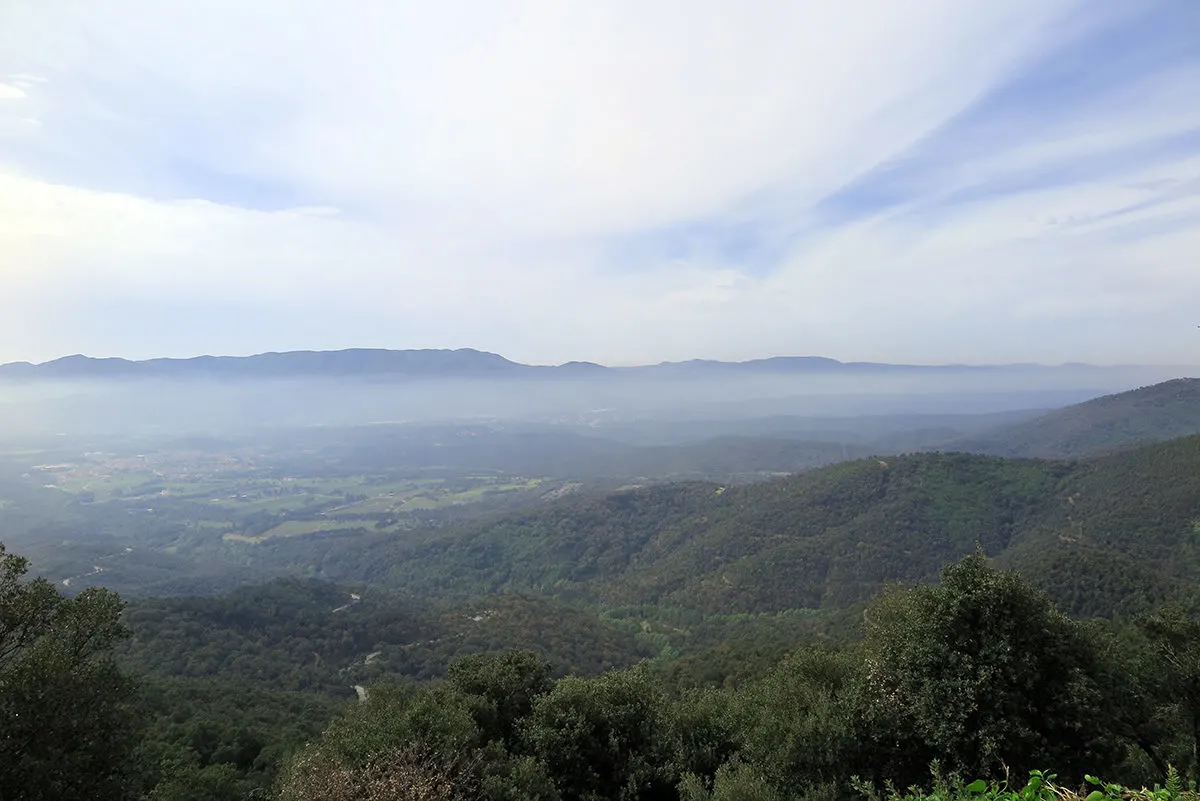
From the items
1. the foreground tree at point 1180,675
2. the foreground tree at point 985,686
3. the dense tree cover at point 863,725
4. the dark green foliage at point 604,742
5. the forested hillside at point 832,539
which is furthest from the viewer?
the forested hillside at point 832,539

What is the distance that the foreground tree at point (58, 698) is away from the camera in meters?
10.9

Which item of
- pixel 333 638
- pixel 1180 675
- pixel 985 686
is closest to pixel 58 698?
pixel 985 686

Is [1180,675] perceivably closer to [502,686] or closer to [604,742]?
[604,742]

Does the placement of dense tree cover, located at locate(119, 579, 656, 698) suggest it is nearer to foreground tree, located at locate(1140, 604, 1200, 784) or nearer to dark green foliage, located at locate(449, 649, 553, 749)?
dark green foliage, located at locate(449, 649, 553, 749)

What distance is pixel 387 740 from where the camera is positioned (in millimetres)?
13539

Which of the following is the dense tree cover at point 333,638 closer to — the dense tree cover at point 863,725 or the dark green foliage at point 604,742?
the dark green foliage at point 604,742

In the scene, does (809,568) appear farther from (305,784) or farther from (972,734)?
(305,784)

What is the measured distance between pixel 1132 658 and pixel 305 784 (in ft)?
79.8

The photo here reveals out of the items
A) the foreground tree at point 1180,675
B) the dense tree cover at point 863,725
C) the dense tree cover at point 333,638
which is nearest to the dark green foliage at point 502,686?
the dense tree cover at point 863,725

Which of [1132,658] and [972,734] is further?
[1132,658]

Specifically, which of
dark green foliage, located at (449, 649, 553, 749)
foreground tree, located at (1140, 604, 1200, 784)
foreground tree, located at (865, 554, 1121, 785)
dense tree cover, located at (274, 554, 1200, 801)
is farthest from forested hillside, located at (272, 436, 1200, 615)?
dark green foliage, located at (449, 649, 553, 749)

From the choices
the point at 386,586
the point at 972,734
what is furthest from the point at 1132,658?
the point at 386,586

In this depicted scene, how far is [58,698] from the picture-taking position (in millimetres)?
11586

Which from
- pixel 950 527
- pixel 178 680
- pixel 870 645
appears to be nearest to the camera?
pixel 870 645
